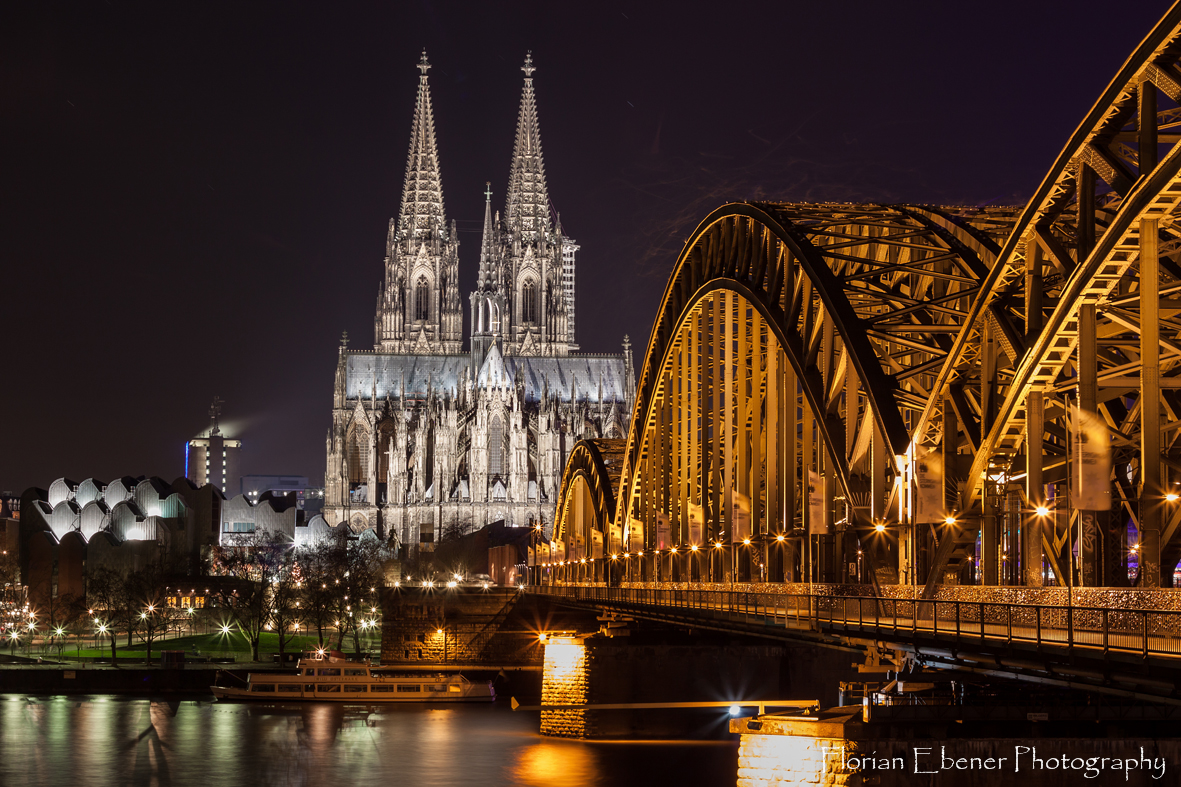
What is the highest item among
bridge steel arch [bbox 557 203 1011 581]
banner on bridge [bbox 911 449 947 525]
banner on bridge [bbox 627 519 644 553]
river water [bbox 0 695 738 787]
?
bridge steel arch [bbox 557 203 1011 581]

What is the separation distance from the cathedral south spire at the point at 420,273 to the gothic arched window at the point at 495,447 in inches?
991

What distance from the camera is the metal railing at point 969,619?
18547mm

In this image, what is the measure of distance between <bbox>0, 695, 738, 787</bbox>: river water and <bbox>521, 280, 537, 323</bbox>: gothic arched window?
11904 cm

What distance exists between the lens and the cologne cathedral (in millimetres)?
171750

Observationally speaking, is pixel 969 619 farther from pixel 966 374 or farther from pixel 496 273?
pixel 496 273

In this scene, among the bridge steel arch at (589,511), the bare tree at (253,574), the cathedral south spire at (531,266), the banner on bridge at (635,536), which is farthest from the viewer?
the cathedral south spire at (531,266)

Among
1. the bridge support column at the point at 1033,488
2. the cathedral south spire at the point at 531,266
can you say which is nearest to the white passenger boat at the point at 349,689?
the bridge support column at the point at 1033,488

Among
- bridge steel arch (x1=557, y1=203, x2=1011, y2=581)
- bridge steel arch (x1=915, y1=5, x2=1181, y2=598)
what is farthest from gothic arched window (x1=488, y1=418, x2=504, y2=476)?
bridge steel arch (x1=915, y1=5, x2=1181, y2=598)

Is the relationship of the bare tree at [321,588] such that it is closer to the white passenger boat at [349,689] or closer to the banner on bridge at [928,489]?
the white passenger boat at [349,689]

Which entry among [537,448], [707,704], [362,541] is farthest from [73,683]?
[537,448]

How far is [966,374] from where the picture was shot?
31312 millimetres

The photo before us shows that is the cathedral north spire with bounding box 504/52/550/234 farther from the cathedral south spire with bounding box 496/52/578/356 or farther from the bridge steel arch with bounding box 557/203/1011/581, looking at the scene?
the bridge steel arch with bounding box 557/203/1011/581

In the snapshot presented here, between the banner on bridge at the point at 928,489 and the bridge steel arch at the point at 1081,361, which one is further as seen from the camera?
the banner on bridge at the point at 928,489

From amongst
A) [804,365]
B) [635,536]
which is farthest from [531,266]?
[804,365]
